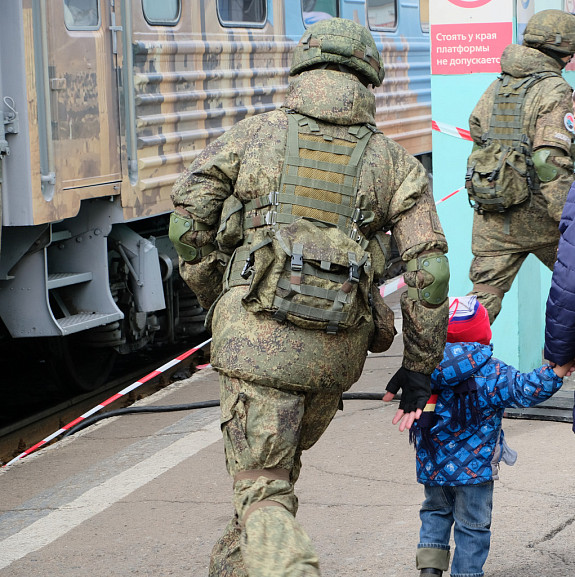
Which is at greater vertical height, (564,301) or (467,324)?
(564,301)

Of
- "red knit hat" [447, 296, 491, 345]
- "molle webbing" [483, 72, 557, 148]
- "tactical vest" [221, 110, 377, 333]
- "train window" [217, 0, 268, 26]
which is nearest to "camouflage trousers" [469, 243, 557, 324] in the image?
"molle webbing" [483, 72, 557, 148]

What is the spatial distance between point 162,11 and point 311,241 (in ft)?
13.4

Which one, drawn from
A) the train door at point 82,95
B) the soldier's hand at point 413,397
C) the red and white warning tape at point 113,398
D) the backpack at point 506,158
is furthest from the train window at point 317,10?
the soldier's hand at point 413,397

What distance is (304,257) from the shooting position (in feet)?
10.3

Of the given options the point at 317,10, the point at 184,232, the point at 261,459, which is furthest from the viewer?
the point at 317,10

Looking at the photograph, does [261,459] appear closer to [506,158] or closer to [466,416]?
[466,416]

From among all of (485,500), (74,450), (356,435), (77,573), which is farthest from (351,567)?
(74,450)

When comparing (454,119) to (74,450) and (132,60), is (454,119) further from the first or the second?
(74,450)

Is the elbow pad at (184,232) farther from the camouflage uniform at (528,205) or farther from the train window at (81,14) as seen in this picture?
the train window at (81,14)

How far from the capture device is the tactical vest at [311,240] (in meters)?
3.14

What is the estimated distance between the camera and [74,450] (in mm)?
5414

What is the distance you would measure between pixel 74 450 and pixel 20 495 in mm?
636

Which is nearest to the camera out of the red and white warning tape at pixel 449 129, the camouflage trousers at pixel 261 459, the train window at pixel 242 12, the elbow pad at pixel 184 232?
the camouflage trousers at pixel 261 459

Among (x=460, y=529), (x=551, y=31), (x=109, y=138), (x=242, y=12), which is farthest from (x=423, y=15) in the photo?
(x=460, y=529)
